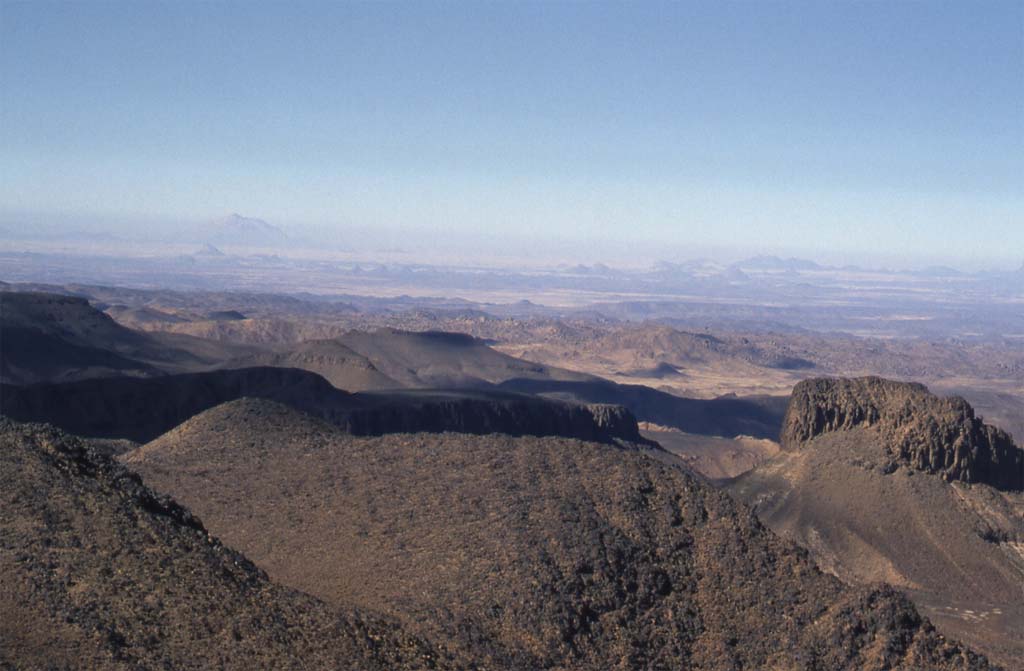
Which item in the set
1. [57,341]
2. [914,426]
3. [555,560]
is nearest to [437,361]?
[57,341]

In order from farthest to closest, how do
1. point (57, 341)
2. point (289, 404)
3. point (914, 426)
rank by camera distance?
point (57, 341), point (289, 404), point (914, 426)

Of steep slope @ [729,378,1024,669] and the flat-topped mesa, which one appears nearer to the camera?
steep slope @ [729,378,1024,669]

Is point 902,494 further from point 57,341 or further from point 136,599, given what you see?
point 57,341

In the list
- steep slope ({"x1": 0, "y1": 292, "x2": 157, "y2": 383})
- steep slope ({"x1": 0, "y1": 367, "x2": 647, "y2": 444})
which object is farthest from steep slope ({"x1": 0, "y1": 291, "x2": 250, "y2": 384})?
steep slope ({"x1": 0, "y1": 367, "x2": 647, "y2": 444})

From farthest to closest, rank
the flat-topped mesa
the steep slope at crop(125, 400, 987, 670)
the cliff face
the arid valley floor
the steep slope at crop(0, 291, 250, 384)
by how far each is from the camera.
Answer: the steep slope at crop(0, 291, 250, 384) < the cliff face < the flat-topped mesa < the steep slope at crop(125, 400, 987, 670) < the arid valley floor

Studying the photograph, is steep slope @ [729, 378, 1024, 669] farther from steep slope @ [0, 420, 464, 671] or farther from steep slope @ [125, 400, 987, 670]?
steep slope @ [0, 420, 464, 671]

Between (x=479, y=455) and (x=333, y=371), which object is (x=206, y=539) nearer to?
(x=479, y=455)
